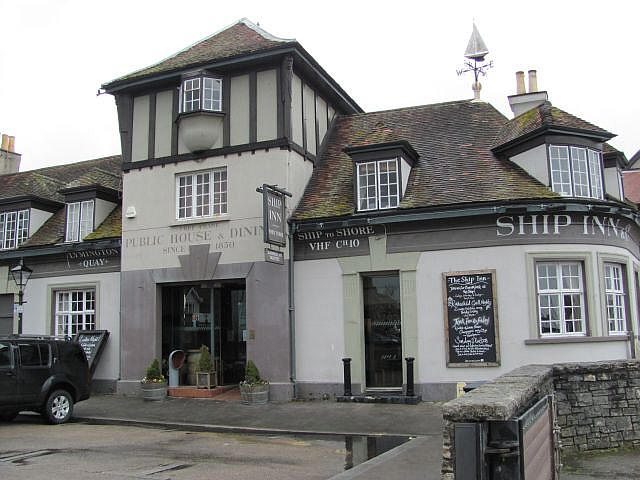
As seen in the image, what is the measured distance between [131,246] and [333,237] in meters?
5.81

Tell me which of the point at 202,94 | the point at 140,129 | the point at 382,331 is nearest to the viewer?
the point at 382,331

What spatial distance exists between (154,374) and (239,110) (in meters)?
7.13

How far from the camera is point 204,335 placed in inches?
689

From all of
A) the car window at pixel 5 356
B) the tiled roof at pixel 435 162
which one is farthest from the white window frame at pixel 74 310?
the tiled roof at pixel 435 162

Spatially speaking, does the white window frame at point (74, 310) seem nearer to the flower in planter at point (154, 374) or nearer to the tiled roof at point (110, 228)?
the tiled roof at point (110, 228)

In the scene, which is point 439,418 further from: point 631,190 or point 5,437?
point 631,190

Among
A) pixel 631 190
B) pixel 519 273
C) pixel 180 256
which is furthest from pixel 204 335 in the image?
A: pixel 631 190

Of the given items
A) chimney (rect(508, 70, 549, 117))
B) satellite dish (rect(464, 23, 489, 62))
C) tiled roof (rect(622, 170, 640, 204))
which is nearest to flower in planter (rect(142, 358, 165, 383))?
chimney (rect(508, 70, 549, 117))

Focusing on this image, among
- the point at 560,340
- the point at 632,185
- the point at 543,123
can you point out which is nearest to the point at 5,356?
the point at 560,340

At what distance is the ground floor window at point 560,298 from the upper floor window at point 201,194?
26.5 feet

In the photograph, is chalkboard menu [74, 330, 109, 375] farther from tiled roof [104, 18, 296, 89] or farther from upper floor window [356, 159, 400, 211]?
upper floor window [356, 159, 400, 211]

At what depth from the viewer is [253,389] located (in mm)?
15102

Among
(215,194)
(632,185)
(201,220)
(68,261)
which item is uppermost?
(632,185)

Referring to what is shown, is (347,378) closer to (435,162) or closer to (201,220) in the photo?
(201,220)
